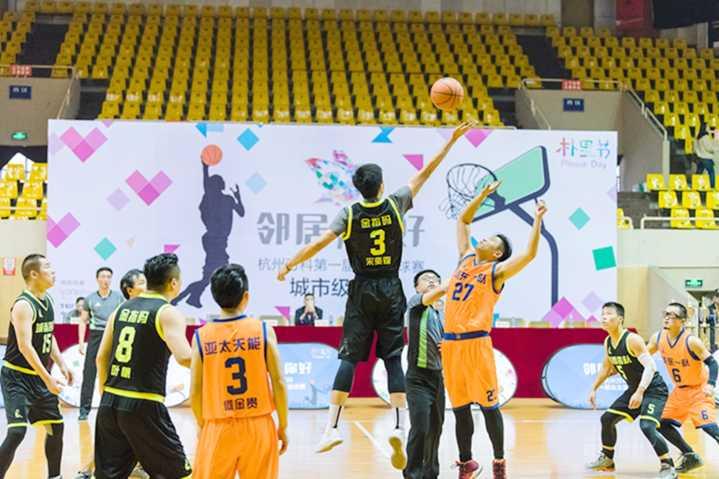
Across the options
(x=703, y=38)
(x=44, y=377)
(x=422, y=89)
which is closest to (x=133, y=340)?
(x=44, y=377)

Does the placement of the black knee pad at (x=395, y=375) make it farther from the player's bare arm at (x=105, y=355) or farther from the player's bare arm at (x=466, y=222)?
the player's bare arm at (x=105, y=355)

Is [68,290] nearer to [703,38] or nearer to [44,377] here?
[44,377]

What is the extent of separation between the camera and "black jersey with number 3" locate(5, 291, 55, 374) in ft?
23.7

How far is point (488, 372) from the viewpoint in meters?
7.43

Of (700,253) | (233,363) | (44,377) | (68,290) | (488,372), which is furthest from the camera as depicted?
(700,253)

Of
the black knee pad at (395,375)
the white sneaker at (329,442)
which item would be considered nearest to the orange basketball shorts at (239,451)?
the white sneaker at (329,442)

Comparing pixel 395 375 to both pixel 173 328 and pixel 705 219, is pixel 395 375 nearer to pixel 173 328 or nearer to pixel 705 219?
pixel 173 328

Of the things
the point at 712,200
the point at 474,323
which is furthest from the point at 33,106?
the point at 474,323

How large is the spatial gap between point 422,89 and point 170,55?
603cm

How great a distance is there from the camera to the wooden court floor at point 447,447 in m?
8.88

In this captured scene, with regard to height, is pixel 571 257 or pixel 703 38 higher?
pixel 703 38

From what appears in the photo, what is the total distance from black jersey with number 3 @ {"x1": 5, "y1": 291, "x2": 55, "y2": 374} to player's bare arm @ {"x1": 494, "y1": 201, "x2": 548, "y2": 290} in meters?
3.20

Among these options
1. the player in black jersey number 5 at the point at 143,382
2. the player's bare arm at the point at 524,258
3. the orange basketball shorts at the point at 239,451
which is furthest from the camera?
the player's bare arm at the point at 524,258

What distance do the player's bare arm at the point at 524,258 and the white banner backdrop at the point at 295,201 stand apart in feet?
30.7
